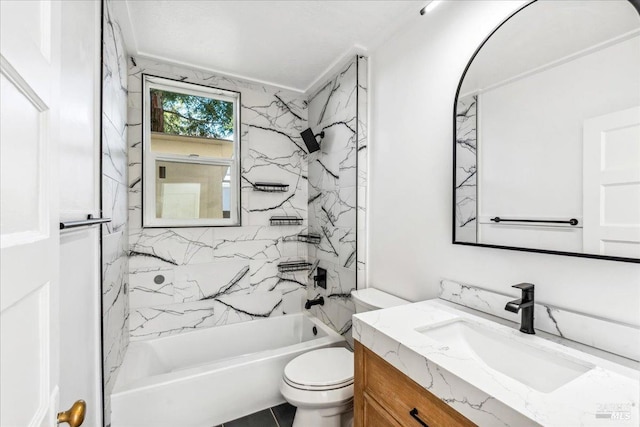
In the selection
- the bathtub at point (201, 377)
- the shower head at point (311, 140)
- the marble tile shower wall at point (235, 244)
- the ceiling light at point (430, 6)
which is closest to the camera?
the ceiling light at point (430, 6)

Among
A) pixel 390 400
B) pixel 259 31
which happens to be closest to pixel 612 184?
pixel 390 400

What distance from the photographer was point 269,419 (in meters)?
1.89

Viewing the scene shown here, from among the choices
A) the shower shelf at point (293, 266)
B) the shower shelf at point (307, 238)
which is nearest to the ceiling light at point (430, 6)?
the shower shelf at point (307, 238)

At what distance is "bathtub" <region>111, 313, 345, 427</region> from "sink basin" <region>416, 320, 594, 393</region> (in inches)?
45.3

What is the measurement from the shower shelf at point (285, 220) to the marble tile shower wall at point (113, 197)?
1202mm

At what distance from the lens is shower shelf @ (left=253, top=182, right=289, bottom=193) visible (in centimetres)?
270

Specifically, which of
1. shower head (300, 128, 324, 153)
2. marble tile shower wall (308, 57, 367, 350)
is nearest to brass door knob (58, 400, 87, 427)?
marble tile shower wall (308, 57, 367, 350)

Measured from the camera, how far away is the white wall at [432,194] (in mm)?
1034

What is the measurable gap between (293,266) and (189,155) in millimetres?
1419

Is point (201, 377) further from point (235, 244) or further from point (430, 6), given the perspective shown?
point (430, 6)

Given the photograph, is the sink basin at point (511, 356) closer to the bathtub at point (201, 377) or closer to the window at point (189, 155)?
the bathtub at point (201, 377)

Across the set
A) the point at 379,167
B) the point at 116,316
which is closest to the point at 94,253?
the point at 116,316

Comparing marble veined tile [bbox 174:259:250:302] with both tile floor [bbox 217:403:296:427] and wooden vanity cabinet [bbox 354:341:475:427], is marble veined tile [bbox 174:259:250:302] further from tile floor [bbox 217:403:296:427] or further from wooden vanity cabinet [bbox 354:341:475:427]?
wooden vanity cabinet [bbox 354:341:475:427]

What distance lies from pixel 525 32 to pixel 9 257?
1.74 metres
